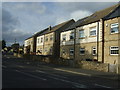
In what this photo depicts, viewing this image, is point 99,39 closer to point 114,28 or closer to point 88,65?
point 114,28

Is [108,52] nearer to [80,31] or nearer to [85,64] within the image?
[85,64]

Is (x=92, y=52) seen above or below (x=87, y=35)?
below

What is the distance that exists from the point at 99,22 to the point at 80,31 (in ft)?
20.5

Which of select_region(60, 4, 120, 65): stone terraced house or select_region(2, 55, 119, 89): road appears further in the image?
select_region(60, 4, 120, 65): stone terraced house

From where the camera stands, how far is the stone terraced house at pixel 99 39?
28.2 m

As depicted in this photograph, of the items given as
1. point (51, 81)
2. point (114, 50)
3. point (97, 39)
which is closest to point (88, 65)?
point (114, 50)

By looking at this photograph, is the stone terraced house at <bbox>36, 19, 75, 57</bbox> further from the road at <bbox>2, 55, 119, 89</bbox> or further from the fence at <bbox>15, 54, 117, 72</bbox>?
the road at <bbox>2, 55, 119, 89</bbox>

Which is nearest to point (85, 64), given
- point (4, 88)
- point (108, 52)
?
point (108, 52)

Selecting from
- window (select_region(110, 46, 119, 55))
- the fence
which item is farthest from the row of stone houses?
the fence

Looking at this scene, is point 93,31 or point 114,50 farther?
point 93,31

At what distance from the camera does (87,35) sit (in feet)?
113

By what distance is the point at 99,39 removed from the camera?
101ft

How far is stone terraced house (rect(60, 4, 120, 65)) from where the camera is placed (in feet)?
92.4

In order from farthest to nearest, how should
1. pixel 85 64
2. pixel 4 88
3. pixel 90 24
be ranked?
pixel 90 24
pixel 85 64
pixel 4 88
